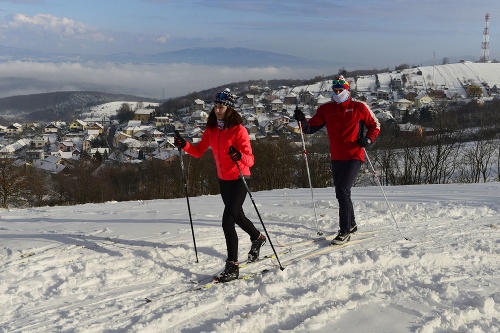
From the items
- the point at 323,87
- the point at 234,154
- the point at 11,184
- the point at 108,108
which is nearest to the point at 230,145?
the point at 234,154

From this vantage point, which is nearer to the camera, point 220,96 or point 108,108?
point 220,96

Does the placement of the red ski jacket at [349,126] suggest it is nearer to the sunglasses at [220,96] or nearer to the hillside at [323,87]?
the sunglasses at [220,96]

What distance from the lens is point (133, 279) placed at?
4934mm

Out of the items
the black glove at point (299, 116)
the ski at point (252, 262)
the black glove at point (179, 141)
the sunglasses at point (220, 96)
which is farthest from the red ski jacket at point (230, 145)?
the black glove at point (299, 116)

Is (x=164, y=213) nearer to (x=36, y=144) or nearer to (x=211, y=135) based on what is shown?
(x=211, y=135)

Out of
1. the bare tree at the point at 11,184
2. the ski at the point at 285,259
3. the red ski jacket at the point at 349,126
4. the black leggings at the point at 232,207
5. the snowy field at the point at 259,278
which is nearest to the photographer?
the snowy field at the point at 259,278

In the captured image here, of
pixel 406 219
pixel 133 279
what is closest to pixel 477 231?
pixel 406 219

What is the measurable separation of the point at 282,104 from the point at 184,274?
382 feet

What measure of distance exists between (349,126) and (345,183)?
83 centimetres

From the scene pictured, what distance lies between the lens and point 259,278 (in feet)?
15.7

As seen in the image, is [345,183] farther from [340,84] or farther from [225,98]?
[225,98]

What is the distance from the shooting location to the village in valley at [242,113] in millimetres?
69875

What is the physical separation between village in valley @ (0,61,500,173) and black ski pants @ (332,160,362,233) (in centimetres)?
4136

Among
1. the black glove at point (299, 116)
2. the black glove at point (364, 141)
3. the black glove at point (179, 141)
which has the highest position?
the black glove at point (299, 116)
